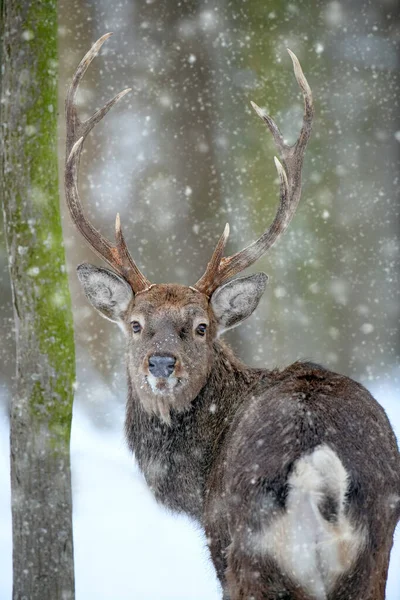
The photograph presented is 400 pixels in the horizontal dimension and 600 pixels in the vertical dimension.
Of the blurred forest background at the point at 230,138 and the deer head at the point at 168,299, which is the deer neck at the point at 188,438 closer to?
the deer head at the point at 168,299

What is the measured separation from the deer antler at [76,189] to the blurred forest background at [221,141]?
3.44 m

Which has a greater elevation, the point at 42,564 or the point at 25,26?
the point at 25,26

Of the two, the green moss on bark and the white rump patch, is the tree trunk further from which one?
the white rump patch

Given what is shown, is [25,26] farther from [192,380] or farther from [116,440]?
[116,440]

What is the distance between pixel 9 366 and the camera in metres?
8.55

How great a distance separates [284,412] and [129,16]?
656 centimetres

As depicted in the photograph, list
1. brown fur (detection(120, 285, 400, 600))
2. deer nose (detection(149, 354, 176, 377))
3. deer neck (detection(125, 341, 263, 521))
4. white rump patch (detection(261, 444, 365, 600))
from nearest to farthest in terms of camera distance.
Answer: white rump patch (detection(261, 444, 365, 600)) → brown fur (detection(120, 285, 400, 600)) → deer nose (detection(149, 354, 176, 377)) → deer neck (detection(125, 341, 263, 521))

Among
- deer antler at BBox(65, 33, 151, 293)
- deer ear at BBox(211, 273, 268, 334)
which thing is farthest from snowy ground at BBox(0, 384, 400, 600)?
deer antler at BBox(65, 33, 151, 293)

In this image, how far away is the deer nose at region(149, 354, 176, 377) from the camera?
4.87 m

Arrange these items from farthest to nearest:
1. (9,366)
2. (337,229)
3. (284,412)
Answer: (337,229)
(9,366)
(284,412)

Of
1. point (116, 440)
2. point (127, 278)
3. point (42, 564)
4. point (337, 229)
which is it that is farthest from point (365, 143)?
point (42, 564)

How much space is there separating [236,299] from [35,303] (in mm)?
1279

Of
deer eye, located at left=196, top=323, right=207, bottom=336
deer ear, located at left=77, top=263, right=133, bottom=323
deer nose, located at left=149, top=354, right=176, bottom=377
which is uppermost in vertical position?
deer ear, located at left=77, top=263, right=133, bottom=323

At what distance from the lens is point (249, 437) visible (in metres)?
4.03
